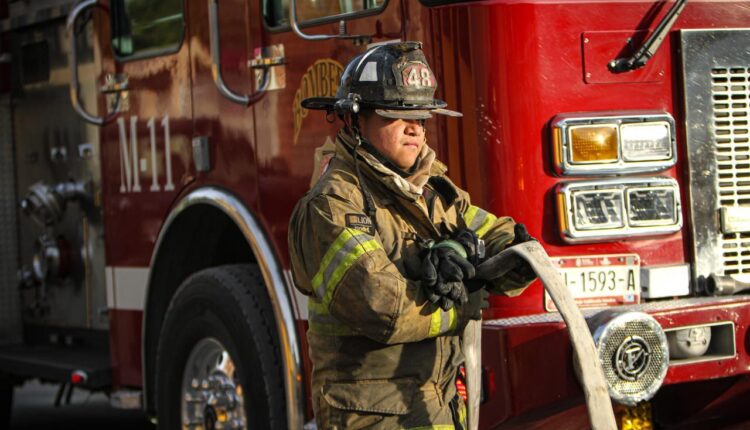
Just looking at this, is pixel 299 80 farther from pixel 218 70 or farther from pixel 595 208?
pixel 595 208

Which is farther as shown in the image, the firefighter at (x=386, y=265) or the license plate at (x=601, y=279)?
the license plate at (x=601, y=279)

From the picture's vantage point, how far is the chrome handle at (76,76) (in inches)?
258

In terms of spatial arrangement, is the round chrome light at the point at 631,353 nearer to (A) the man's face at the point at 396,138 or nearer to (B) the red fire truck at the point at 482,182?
(B) the red fire truck at the point at 482,182

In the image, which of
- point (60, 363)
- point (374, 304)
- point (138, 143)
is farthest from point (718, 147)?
point (60, 363)

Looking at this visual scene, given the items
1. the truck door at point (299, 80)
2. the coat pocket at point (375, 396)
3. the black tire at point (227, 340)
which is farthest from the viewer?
the black tire at point (227, 340)

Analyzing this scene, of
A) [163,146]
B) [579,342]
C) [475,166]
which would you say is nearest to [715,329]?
[475,166]

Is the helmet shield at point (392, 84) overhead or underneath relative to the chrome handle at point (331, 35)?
underneath

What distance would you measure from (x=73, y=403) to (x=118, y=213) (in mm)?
3940

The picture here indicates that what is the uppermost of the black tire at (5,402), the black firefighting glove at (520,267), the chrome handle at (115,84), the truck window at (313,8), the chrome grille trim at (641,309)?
the truck window at (313,8)

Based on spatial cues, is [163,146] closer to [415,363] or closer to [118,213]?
[118,213]

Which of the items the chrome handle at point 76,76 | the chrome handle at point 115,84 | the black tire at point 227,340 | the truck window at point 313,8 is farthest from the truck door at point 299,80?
the chrome handle at point 76,76

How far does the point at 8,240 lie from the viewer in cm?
796

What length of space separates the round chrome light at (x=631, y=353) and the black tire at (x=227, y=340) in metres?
1.48

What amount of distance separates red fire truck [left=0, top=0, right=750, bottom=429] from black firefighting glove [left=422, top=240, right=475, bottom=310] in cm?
108
